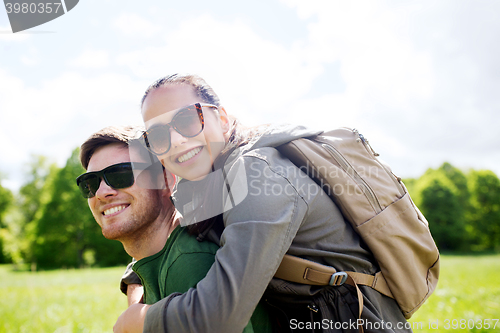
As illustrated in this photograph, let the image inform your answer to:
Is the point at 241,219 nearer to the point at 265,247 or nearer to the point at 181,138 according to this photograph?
the point at 265,247

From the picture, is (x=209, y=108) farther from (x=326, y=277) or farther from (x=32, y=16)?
(x=32, y=16)

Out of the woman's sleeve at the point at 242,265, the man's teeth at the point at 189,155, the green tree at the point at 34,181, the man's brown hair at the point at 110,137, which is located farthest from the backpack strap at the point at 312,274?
the green tree at the point at 34,181

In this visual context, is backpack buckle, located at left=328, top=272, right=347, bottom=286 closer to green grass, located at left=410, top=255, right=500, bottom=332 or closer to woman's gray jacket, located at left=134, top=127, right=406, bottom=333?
woman's gray jacket, located at left=134, top=127, right=406, bottom=333

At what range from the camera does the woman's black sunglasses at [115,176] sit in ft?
8.16

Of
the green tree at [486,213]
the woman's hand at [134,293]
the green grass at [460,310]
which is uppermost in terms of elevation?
A: the woman's hand at [134,293]

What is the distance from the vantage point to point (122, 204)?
2.48 metres

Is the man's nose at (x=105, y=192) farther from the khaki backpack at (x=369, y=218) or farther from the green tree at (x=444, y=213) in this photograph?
the green tree at (x=444, y=213)

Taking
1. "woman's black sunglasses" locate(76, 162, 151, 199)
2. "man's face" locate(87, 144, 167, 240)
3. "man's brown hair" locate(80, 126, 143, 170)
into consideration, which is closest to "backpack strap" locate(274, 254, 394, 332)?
"man's face" locate(87, 144, 167, 240)

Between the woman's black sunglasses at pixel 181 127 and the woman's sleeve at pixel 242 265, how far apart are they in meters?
0.89

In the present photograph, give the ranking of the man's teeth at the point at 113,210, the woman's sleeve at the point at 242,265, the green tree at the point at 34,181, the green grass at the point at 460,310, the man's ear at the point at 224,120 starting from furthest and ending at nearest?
the green tree at the point at 34,181, the green grass at the point at 460,310, the man's ear at the point at 224,120, the man's teeth at the point at 113,210, the woman's sleeve at the point at 242,265

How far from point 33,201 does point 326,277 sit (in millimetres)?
56217

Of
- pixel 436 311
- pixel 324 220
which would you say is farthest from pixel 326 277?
pixel 436 311

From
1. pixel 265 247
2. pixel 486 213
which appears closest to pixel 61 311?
pixel 265 247

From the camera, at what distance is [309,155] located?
74.3 inches
